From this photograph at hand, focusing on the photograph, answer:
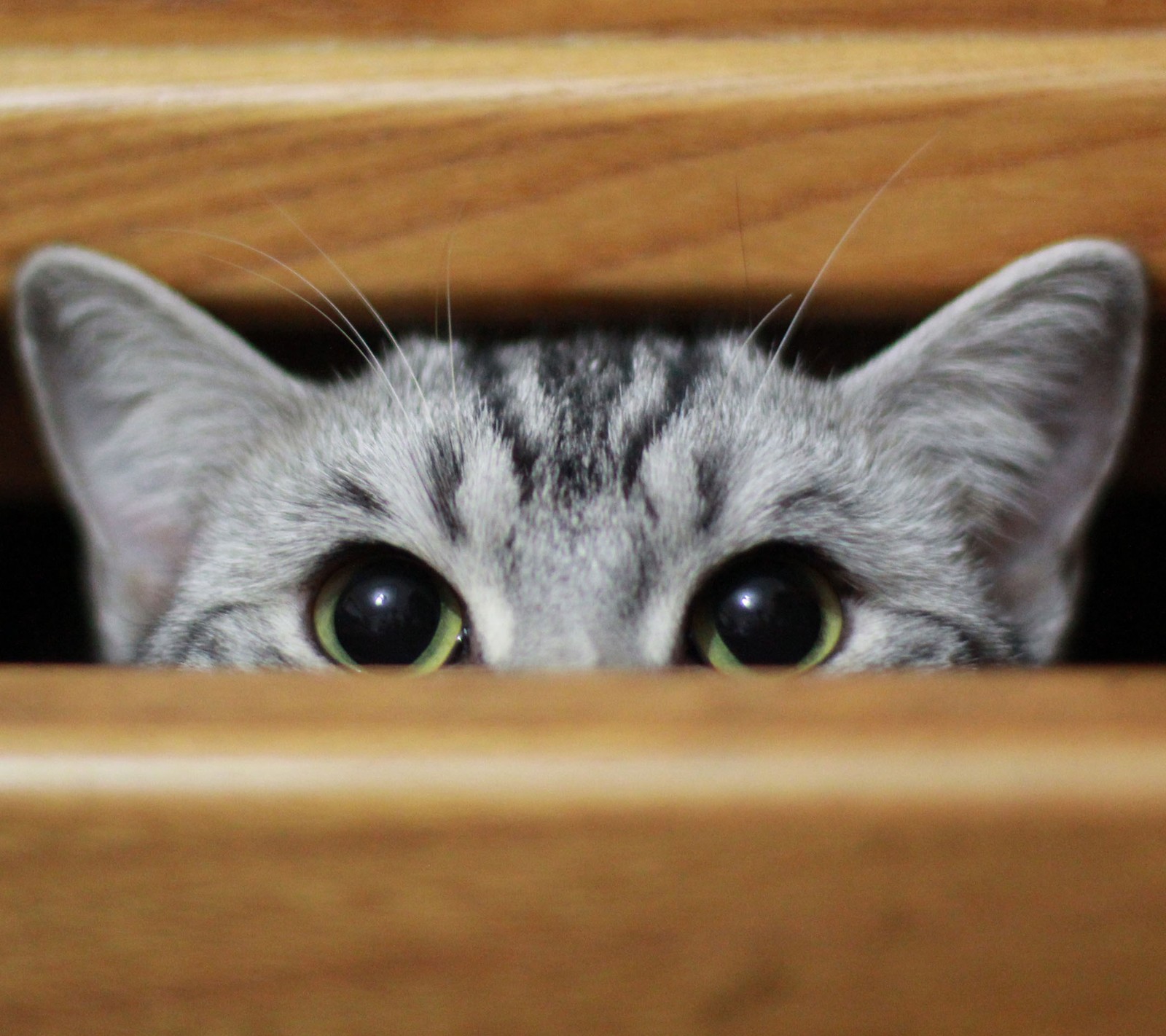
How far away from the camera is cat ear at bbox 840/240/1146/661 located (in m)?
0.85

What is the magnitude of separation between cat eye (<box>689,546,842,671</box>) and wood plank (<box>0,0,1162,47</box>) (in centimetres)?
42

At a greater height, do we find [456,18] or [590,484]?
[456,18]

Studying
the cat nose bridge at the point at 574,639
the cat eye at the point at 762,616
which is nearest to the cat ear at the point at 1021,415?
the cat eye at the point at 762,616

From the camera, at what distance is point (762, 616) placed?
0.81 m

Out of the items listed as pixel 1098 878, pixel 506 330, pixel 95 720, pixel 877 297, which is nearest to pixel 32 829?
pixel 95 720

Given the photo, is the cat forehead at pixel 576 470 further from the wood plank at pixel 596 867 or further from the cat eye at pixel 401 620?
the wood plank at pixel 596 867

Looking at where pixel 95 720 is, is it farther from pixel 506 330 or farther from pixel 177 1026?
pixel 506 330

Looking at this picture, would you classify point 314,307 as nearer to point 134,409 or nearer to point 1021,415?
point 134,409

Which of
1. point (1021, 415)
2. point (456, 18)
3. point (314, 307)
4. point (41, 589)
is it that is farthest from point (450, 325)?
point (41, 589)

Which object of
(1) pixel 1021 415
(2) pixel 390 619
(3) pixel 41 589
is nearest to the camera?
(2) pixel 390 619

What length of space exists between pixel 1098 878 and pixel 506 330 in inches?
31.9

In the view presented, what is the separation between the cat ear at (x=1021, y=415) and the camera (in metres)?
0.85

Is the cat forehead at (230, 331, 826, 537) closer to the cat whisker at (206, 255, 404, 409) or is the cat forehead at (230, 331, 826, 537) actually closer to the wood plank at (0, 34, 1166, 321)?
the cat whisker at (206, 255, 404, 409)

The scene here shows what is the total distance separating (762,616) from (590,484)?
18 centimetres
